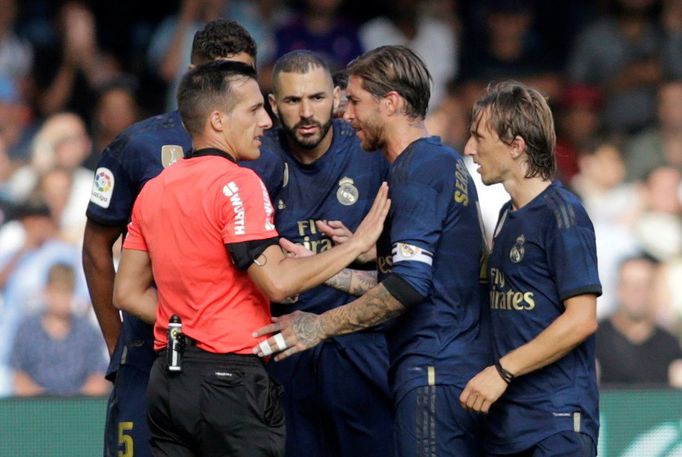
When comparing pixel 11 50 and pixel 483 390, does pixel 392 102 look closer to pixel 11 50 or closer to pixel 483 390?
pixel 483 390

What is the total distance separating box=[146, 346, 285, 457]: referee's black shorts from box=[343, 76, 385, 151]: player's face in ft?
3.47

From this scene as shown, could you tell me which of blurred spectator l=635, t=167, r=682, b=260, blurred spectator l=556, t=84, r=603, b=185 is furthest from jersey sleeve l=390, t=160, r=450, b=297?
blurred spectator l=556, t=84, r=603, b=185

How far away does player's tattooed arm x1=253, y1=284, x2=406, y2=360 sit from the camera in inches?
192

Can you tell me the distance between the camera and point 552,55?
423 inches

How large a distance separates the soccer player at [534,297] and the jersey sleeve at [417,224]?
0.22 m

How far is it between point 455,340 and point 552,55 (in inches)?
241

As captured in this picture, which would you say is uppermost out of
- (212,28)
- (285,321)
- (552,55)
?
(552,55)

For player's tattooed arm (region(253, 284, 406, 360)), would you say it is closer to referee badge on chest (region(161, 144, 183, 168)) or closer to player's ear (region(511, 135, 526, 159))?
player's ear (region(511, 135, 526, 159))

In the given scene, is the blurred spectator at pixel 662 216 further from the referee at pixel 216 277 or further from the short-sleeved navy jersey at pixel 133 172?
the referee at pixel 216 277

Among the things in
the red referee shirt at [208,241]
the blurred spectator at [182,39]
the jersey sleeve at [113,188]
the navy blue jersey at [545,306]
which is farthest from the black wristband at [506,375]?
the blurred spectator at [182,39]

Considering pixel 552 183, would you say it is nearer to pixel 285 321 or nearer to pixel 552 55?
pixel 285 321

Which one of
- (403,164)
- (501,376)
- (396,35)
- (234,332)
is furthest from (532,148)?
(396,35)

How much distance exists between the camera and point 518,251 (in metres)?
4.82

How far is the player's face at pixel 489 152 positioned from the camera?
4906mm
